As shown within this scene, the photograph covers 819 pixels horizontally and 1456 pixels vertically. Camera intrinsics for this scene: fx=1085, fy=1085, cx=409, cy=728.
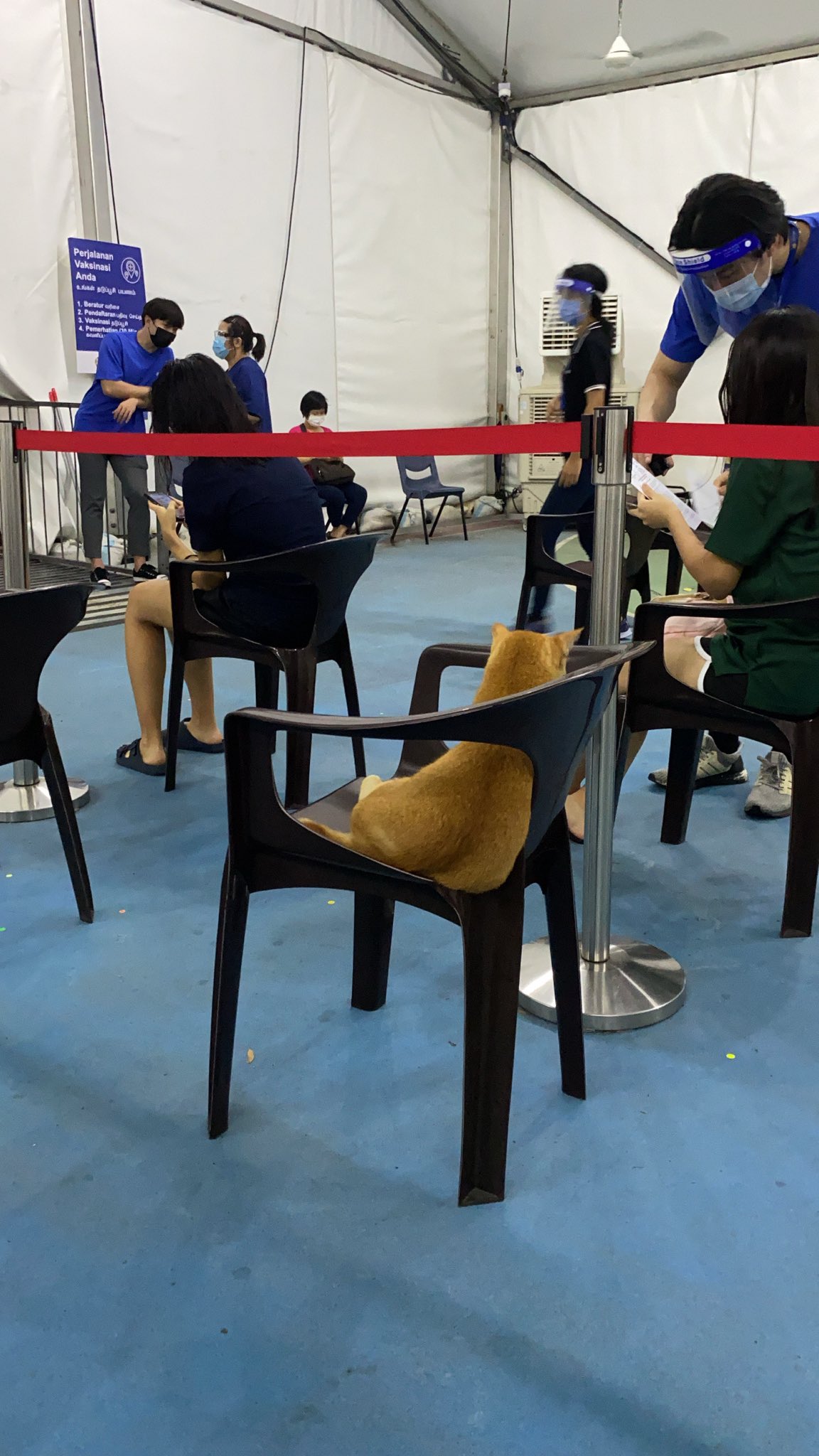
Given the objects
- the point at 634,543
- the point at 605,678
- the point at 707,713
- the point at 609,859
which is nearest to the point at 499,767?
the point at 605,678

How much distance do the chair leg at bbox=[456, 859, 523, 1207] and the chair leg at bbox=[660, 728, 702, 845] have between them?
114 centimetres

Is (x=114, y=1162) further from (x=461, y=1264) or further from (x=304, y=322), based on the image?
(x=304, y=322)

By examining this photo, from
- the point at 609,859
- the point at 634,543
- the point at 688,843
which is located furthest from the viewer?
the point at 634,543

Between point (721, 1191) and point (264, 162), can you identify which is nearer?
point (721, 1191)

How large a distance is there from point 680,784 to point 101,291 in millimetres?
4870

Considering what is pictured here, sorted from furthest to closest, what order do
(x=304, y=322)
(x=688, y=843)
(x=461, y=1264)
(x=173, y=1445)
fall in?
(x=304, y=322), (x=688, y=843), (x=461, y=1264), (x=173, y=1445)

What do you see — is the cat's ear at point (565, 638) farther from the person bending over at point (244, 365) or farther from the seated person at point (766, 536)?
the person bending over at point (244, 365)

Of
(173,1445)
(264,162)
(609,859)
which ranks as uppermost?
(264,162)

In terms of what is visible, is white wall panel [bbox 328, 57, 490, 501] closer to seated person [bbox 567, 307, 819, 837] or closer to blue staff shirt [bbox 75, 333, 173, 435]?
blue staff shirt [bbox 75, 333, 173, 435]

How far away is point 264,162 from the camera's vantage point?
272 inches

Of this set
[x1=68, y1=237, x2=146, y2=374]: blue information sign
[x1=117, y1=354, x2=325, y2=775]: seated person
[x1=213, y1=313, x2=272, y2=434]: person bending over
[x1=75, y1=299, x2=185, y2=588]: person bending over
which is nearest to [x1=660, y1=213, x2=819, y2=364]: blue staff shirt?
[x1=117, y1=354, x2=325, y2=775]: seated person

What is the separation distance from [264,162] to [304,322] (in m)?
0.99

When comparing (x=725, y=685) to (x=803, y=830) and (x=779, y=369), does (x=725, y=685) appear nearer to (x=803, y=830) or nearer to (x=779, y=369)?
(x=803, y=830)

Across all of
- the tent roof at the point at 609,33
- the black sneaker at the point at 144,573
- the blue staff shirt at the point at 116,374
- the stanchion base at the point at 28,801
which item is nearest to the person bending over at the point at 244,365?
the blue staff shirt at the point at 116,374
